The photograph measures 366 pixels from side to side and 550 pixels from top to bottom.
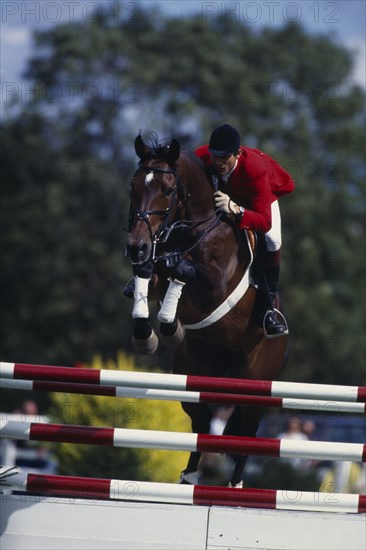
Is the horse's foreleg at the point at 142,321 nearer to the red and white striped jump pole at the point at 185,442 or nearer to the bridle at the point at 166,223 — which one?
the bridle at the point at 166,223

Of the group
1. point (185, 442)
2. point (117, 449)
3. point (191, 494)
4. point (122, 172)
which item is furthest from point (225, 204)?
point (122, 172)

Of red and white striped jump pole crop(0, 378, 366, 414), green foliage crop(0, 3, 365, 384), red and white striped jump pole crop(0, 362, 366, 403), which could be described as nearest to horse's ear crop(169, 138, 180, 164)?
red and white striped jump pole crop(0, 378, 366, 414)

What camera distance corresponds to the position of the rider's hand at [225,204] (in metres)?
5.69

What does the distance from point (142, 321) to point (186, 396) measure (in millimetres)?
652

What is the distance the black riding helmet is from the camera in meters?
5.58

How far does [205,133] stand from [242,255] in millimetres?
19559

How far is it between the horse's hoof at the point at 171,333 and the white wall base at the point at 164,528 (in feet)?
4.36

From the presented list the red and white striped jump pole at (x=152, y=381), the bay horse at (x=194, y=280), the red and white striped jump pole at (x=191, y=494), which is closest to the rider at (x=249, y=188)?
the bay horse at (x=194, y=280)

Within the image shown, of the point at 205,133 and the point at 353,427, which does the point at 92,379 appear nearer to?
the point at 353,427

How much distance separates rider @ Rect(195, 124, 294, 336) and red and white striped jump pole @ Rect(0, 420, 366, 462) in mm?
1484

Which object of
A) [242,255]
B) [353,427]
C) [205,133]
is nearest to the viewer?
[242,255]

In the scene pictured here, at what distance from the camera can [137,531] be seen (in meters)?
4.36

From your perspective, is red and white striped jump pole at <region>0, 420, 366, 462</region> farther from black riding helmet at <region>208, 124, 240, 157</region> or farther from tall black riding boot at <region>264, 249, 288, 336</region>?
black riding helmet at <region>208, 124, 240, 157</region>

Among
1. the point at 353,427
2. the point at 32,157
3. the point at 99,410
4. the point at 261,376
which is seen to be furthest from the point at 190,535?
the point at 32,157
